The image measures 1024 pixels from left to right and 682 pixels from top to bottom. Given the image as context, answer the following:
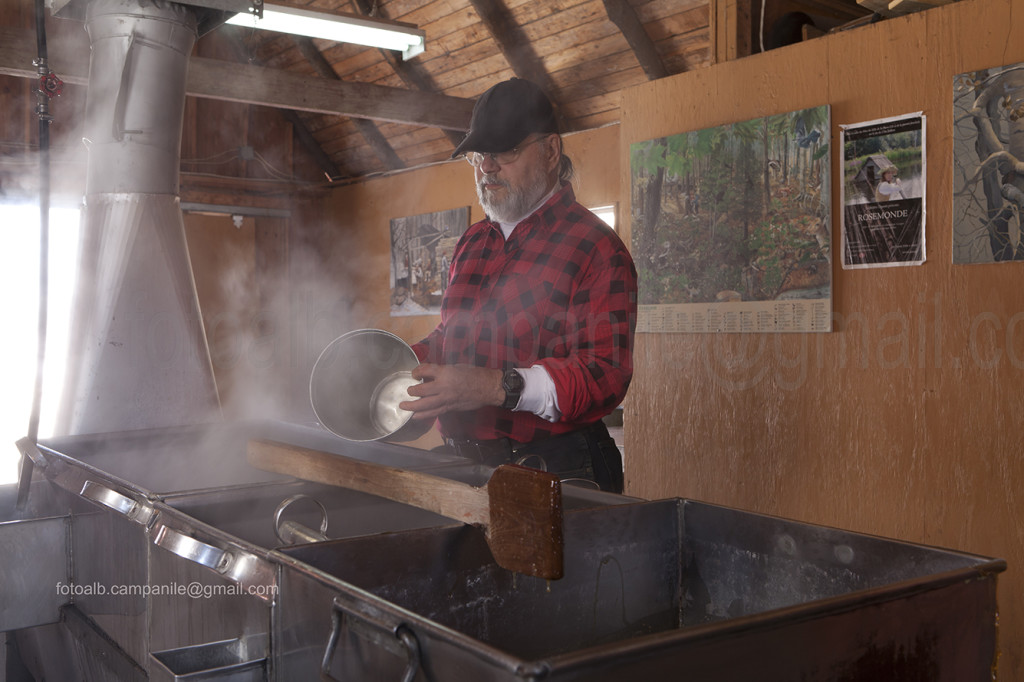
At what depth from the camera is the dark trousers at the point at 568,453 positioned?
5.97 feet

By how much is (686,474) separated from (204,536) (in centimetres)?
180

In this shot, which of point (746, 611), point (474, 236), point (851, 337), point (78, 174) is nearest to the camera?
point (746, 611)

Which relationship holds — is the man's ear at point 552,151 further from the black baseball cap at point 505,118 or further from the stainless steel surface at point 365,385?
the stainless steel surface at point 365,385

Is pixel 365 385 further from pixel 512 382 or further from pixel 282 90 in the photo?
pixel 282 90

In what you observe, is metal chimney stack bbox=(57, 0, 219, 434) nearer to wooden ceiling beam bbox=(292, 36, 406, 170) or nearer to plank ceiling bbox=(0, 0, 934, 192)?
plank ceiling bbox=(0, 0, 934, 192)

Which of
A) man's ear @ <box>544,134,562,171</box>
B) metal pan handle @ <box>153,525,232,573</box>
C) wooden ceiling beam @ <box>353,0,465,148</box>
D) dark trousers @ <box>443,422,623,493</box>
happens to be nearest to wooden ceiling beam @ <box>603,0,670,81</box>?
wooden ceiling beam @ <box>353,0,465,148</box>

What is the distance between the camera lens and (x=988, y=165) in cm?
203

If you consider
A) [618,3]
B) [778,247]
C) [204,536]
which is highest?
[618,3]

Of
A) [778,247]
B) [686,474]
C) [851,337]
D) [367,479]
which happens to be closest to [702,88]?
[778,247]

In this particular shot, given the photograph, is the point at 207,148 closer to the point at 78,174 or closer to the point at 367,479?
the point at 78,174

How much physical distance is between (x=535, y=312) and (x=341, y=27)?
2406 mm

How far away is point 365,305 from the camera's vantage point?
748cm

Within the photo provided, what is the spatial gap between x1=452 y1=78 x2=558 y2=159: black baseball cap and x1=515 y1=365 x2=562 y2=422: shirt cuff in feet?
1.79

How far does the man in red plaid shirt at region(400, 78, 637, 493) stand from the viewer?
168cm
